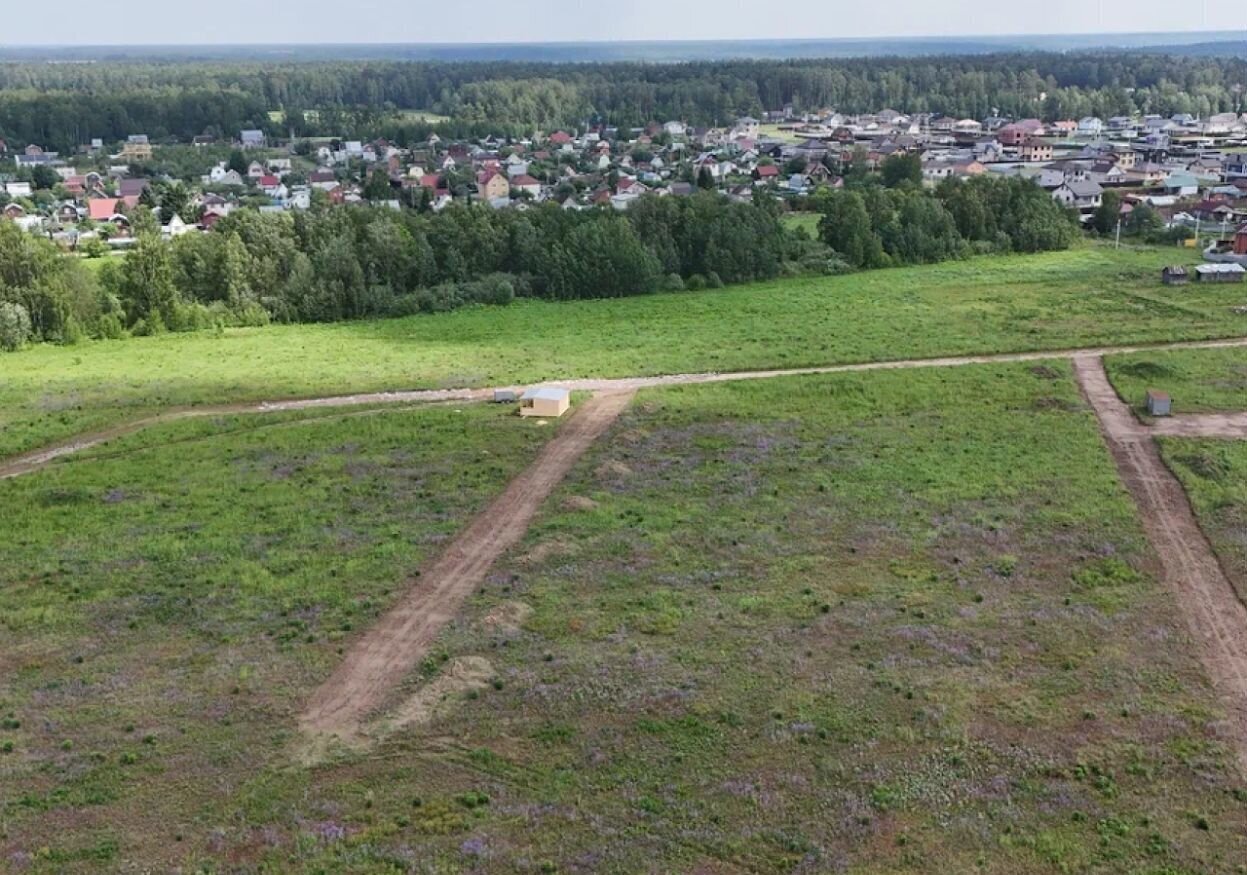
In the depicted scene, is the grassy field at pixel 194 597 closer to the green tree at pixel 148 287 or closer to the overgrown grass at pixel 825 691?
the overgrown grass at pixel 825 691

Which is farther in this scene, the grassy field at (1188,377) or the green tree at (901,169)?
the green tree at (901,169)

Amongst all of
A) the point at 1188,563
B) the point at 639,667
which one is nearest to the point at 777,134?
the point at 1188,563

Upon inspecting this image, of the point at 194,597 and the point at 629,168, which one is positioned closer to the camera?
the point at 194,597

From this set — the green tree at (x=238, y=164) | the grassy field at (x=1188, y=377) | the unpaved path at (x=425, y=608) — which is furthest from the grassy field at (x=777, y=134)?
the unpaved path at (x=425, y=608)

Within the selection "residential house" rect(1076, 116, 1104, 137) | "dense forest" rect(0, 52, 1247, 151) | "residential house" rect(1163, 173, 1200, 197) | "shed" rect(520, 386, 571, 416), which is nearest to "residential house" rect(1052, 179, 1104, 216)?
"residential house" rect(1163, 173, 1200, 197)

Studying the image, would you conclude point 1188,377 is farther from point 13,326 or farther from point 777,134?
point 777,134

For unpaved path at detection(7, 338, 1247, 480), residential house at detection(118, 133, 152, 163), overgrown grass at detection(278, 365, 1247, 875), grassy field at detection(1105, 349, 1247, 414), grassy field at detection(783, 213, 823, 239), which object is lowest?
overgrown grass at detection(278, 365, 1247, 875)

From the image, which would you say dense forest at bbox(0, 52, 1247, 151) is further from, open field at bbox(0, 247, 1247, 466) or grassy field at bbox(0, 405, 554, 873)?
grassy field at bbox(0, 405, 554, 873)
